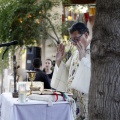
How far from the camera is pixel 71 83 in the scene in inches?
157

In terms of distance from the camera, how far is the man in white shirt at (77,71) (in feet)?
12.3

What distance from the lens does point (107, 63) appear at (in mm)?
2428

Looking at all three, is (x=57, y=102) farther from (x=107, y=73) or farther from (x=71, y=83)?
(x=107, y=73)

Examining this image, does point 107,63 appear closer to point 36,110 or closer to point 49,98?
point 49,98

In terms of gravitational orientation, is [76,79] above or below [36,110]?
above

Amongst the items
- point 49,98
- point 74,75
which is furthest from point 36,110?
point 74,75

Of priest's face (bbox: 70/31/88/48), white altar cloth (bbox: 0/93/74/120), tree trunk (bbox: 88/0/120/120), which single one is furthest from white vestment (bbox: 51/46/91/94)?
tree trunk (bbox: 88/0/120/120)

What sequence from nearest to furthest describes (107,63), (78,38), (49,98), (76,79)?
(107,63) → (76,79) → (78,38) → (49,98)

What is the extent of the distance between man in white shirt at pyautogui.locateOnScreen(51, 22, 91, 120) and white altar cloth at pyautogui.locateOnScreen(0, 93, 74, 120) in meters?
0.36

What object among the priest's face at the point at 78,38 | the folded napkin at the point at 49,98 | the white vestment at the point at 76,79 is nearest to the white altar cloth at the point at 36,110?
the folded napkin at the point at 49,98

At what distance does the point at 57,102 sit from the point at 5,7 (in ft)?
31.1

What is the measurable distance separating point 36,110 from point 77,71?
3.41 feet

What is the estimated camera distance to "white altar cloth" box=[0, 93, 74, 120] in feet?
15.0

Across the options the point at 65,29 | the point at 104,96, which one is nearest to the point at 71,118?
the point at 104,96
